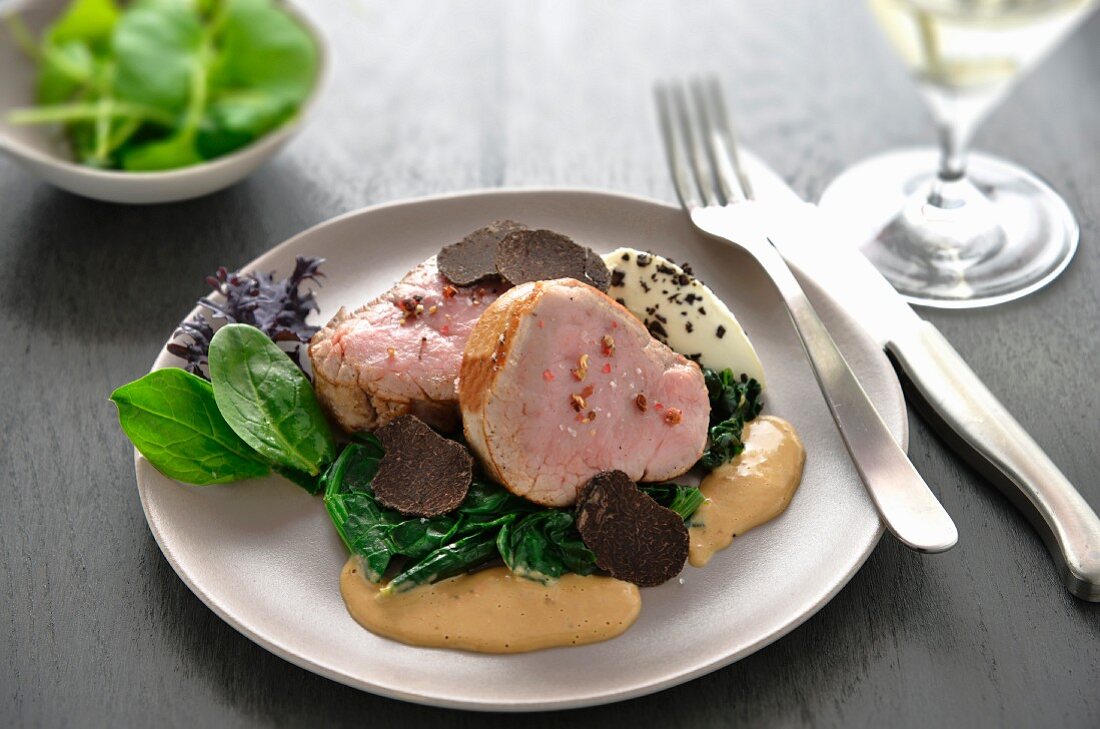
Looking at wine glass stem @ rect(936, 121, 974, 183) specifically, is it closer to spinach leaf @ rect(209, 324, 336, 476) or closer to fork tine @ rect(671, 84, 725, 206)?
fork tine @ rect(671, 84, 725, 206)

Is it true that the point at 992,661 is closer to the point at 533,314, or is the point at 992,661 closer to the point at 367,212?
the point at 533,314

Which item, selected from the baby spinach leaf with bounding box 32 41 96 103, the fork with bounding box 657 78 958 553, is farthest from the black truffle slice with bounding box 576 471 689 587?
the baby spinach leaf with bounding box 32 41 96 103

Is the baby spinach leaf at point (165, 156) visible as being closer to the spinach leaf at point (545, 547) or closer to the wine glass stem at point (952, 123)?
the spinach leaf at point (545, 547)

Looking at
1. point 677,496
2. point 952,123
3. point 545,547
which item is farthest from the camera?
point 952,123

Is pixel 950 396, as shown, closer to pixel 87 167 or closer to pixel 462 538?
pixel 462 538

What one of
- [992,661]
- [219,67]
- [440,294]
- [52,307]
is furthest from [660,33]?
[992,661]

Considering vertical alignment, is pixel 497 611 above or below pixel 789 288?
below

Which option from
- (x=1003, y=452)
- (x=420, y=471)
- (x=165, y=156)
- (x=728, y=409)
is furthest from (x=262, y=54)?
(x=1003, y=452)
